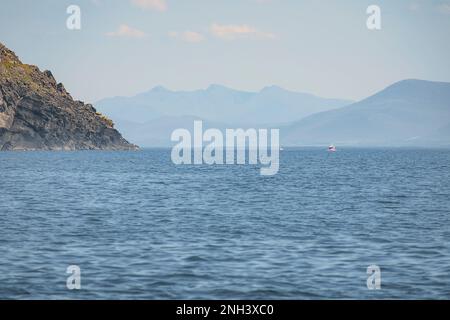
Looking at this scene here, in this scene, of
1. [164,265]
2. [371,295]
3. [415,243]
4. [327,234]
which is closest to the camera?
[371,295]

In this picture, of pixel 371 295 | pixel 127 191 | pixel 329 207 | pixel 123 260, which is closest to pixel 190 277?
pixel 123 260

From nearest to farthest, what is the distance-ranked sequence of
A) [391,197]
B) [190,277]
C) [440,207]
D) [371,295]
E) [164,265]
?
[371,295] → [190,277] → [164,265] → [440,207] → [391,197]

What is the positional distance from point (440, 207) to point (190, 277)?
4022 cm

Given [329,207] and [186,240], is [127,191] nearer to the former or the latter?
[329,207]

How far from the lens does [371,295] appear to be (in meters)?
28.4

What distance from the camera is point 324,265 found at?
34.2 m

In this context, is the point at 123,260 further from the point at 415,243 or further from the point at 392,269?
the point at 415,243

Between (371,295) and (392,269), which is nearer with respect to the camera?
(371,295)

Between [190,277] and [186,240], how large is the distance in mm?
11438

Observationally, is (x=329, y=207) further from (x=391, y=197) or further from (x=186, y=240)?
(x=186, y=240)
